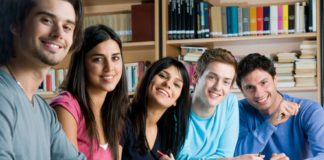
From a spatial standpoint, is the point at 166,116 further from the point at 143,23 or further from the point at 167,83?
the point at 143,23

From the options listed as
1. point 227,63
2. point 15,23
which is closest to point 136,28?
point 227,63

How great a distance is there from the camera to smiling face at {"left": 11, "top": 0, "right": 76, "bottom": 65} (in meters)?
1.17

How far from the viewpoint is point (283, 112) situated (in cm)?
241

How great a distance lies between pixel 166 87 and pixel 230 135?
1.55 ft

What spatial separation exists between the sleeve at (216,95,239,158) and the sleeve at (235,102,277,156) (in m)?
0.17

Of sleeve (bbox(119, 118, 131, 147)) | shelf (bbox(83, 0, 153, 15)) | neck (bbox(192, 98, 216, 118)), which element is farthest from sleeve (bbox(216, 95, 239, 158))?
shelf (bbox(83, 0, 153, 15))

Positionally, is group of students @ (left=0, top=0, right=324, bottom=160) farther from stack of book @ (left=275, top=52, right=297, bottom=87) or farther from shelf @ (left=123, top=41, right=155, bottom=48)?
shelf @ (left=123, top=41, right=155, bottom=48)

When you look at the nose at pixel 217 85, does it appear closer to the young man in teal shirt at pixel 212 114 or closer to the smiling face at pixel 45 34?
the young man in teal shirt at pixel 212 114

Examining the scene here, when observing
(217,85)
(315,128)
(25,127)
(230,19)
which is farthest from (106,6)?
(25,127)

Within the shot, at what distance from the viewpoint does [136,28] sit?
142 inches

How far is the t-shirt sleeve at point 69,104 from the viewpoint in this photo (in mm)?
1568

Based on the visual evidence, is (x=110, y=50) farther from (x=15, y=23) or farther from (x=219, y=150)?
(x=219, y=150)

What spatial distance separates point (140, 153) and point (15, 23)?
3.00ft

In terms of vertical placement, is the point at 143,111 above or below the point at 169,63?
below
